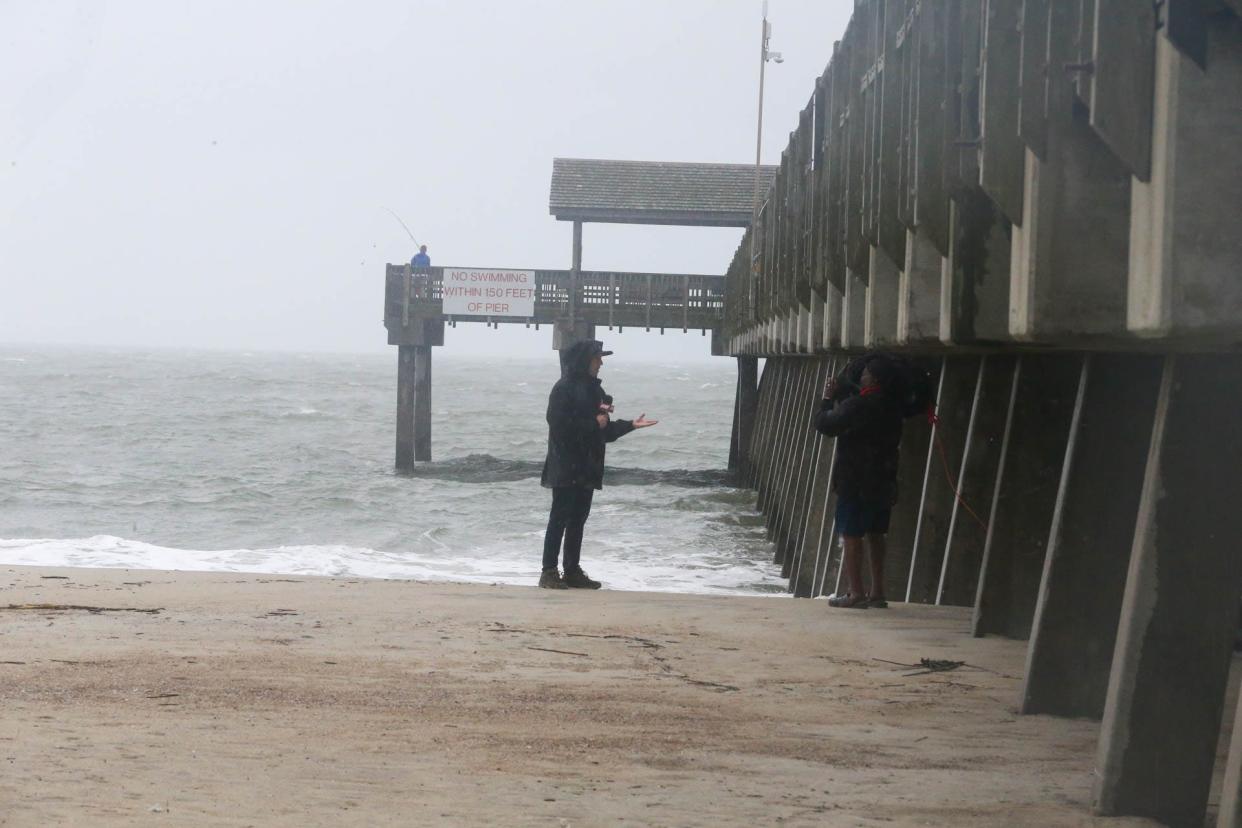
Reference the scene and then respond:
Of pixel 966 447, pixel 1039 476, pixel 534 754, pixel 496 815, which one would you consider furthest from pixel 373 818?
pixel 966 447

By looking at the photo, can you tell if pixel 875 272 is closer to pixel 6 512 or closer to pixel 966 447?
pixel 966 447

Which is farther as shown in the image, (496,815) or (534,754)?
(534,754)

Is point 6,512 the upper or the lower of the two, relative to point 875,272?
lower

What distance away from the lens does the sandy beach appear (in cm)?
434

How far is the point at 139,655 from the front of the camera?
6.59 m

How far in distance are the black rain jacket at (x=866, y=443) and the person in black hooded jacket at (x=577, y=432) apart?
55.4 inches

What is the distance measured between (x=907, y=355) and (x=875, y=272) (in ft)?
6.47

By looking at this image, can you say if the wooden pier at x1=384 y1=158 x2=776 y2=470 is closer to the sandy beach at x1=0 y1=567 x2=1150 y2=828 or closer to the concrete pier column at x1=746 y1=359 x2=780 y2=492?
the concrete pier column at x1=746 y1=359 x2=780 y2=492

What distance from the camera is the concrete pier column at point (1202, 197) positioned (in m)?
3.41

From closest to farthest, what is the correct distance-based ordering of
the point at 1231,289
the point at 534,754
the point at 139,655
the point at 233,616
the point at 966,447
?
the point at 1231,289
the point at 534,754
the point at 139,655
the point at 233,616
the point at 966,447

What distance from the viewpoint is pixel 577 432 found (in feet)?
31.1

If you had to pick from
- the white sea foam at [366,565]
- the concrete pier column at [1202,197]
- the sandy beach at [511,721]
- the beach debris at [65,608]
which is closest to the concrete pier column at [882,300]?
the sandy beach at [511,721]

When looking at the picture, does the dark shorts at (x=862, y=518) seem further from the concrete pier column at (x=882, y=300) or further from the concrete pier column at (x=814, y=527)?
the concrete pier column at (x=814, y=527)

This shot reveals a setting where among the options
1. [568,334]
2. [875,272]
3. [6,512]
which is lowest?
[6,512]
